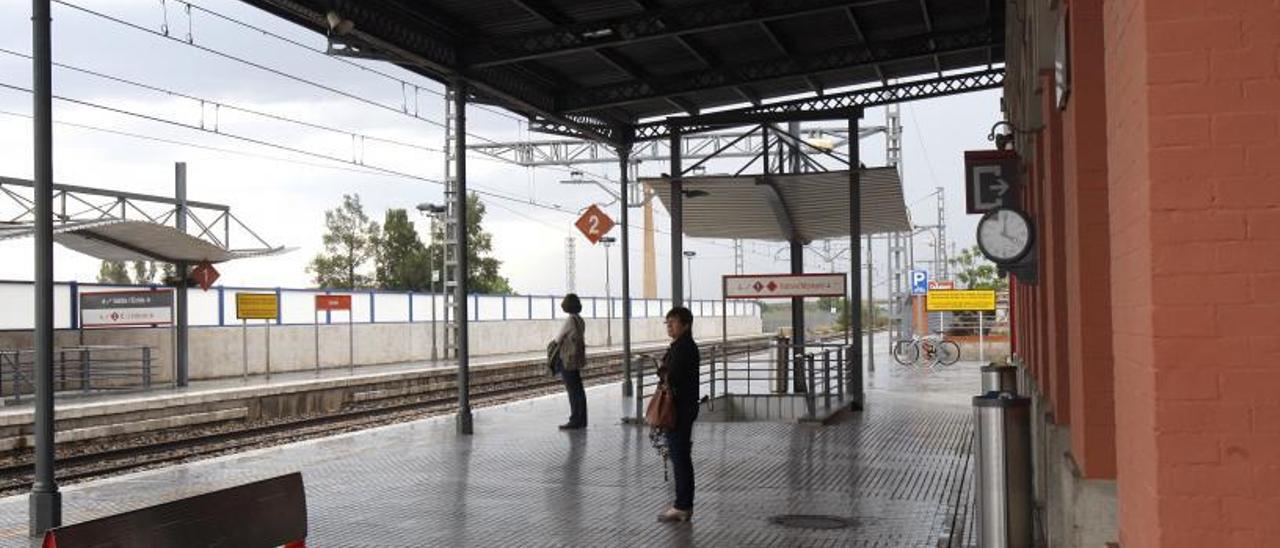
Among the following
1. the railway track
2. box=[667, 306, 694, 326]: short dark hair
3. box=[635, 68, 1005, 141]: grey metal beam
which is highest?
box=[635, 68, 1005, 141]: grey metal beam

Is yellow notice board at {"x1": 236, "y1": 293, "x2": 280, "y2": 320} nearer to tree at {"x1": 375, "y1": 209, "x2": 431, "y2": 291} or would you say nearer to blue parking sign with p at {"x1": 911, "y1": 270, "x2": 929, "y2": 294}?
blue parking sign with p at {"x1": 911, "y1": 270, "x2": 929, "y2": 294}

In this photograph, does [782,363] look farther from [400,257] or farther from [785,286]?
[400,257]

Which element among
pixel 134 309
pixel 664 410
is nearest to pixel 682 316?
pixel 664 410

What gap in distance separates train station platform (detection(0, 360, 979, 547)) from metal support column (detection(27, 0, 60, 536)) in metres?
0.39

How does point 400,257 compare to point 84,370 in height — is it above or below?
above

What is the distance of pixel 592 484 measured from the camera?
10.4 metres

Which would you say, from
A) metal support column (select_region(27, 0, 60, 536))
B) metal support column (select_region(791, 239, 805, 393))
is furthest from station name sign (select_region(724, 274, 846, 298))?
metal support column (select_region(27, 0, 60, 536))

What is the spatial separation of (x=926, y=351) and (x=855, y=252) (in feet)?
62.8

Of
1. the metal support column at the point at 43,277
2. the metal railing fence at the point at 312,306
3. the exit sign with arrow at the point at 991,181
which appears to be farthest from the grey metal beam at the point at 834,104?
the metal support column at the point at 43,277

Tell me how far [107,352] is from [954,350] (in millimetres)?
23092

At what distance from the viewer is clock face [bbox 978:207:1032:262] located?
7.64m

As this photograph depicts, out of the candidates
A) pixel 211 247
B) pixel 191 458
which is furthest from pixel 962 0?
pixel 211 247

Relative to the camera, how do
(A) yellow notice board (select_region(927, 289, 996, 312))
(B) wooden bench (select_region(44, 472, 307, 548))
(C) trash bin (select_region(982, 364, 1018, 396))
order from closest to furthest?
1. (B) wooden bench (select_region(44, 472, 307, 548))
2. (C) trash bin (select_region(982, 364, 1018, 396))
3. (A) yellow notice board (select_region(927, 289, 996, 312))

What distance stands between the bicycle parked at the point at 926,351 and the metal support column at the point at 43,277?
28.6 metres
